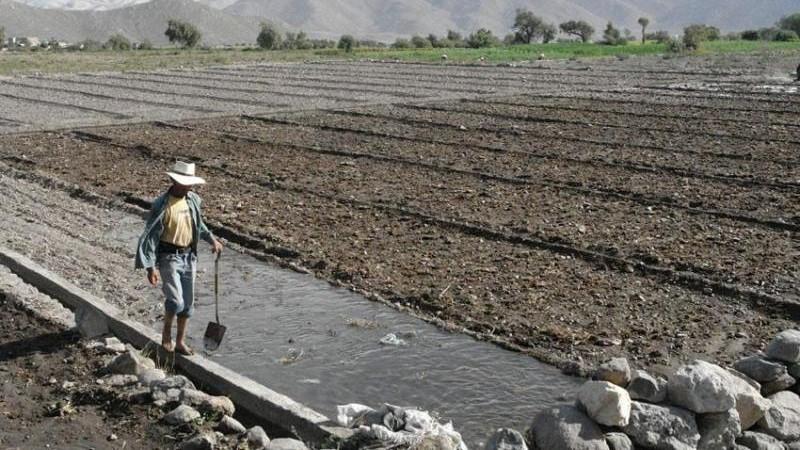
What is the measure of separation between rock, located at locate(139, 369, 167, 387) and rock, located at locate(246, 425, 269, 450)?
3.58 feet

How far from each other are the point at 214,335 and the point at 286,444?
2244mm

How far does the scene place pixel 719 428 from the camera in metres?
5.52

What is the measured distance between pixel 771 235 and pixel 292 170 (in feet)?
25.7

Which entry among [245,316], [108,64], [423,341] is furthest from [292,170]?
[108,64]

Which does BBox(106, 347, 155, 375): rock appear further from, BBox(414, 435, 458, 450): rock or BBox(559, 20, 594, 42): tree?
BBox(559, 20, 594, 42): tree

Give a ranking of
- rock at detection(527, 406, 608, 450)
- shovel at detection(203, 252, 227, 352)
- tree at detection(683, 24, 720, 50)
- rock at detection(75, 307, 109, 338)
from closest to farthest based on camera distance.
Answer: rock at detection(527, 406, 608, 450) < shovel at detection(203, 252, 227, 352) < rock at detection(75, 307, 109, 338) < tree at detection(683, 24, 720, 50)

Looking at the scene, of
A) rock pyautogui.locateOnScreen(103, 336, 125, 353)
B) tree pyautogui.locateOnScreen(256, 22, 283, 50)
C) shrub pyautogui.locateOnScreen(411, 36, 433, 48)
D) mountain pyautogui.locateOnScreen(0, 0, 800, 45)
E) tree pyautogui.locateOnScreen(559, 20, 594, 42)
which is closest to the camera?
rock pyautogui.locateOnScreen(103, 336, 125, 353)

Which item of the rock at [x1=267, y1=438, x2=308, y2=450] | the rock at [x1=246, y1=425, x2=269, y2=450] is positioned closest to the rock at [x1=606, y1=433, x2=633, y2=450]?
the rock at [x1=267, y1=438, x2=308, y2=450]

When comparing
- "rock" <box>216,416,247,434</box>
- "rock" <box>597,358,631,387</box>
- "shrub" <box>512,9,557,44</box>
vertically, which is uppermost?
"shrub" <box>512,9,557,44</box>

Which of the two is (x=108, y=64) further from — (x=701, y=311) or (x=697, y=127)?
(x=701, y=311)

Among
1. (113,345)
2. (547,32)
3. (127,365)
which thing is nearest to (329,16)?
(547,32)

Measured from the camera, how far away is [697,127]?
20.6 meters

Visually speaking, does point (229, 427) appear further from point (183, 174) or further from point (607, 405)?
point (607, 405)

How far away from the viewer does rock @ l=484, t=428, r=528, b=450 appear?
16.7ft
